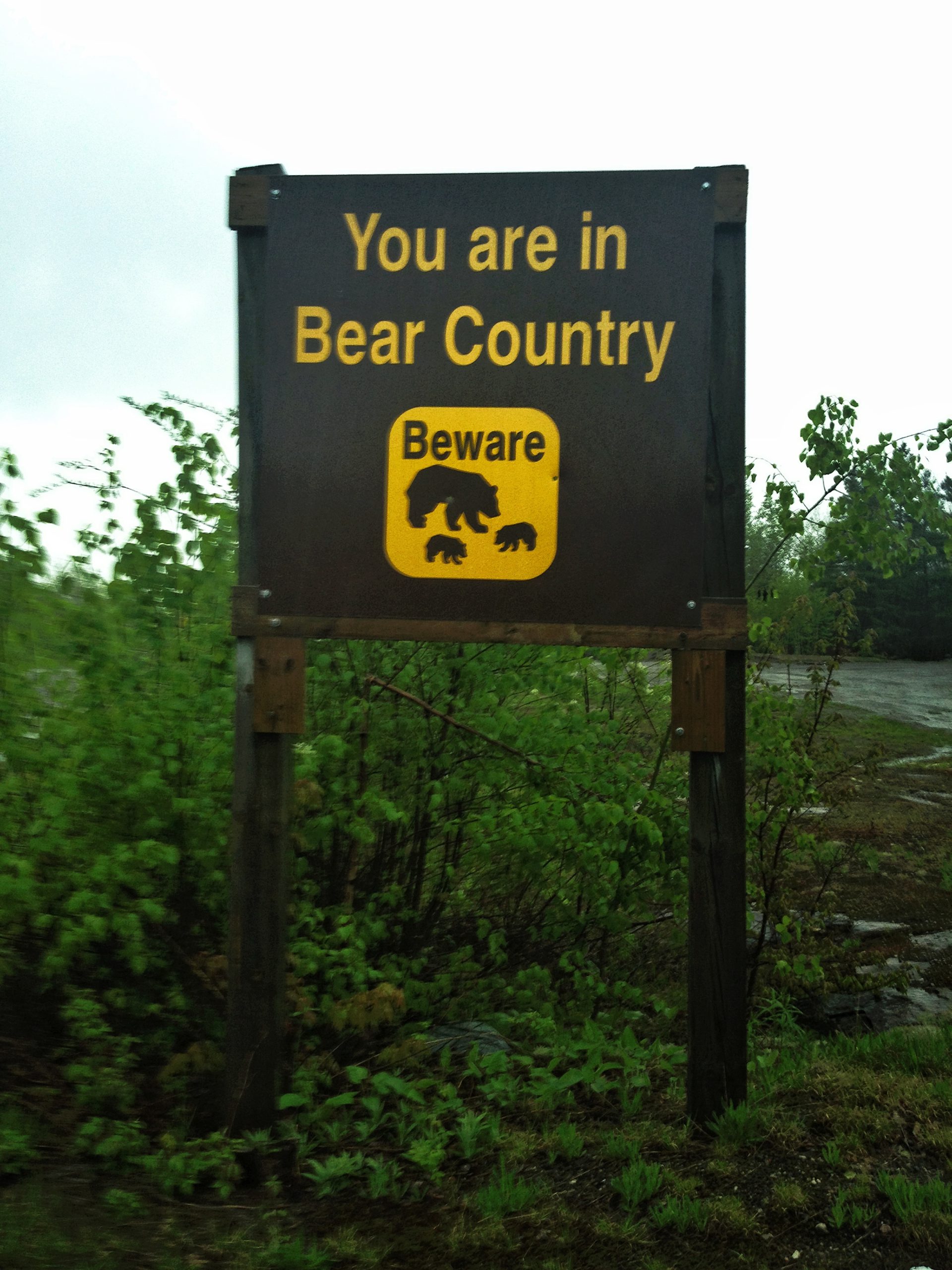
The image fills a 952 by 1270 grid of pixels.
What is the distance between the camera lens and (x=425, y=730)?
5.27 meters

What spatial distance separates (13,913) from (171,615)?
1.23m

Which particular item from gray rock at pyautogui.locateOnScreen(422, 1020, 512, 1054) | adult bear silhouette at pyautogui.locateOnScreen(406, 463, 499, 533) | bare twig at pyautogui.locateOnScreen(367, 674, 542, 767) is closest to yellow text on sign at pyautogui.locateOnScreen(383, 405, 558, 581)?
adult bear silhouette at pyautogui.locateOnScreen(406, 463, 499, 533)

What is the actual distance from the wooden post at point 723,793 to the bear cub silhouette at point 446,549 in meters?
0.84

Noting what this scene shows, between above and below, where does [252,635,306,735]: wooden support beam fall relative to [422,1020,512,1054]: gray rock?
above

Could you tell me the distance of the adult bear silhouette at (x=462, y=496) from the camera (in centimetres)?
381

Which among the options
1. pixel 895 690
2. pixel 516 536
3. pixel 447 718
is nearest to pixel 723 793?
pixel 516 536

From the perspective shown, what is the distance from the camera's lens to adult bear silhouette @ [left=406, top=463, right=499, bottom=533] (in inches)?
150

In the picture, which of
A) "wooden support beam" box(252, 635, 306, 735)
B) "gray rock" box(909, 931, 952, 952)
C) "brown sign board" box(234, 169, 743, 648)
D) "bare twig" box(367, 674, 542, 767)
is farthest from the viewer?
"gray rock" box(909, 931, 952, 952)

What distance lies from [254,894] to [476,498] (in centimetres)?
160

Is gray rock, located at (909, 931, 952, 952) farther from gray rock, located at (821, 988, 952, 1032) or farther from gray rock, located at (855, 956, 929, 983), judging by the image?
gray rock, located at (821, 988, 952, 1032)

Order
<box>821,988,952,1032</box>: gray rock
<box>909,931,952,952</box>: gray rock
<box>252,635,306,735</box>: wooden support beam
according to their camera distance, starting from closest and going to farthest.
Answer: <box>252,635,306,735</box>: wooden support beam, <box>821,988,952,1032</box>: gray rock, <box>909,931,952,952</box>: gray rock

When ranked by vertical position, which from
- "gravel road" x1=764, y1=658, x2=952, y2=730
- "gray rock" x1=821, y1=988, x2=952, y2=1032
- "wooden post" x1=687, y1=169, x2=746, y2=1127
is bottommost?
"gray rock" x1=821, y1=988, x2=952, y2=1032

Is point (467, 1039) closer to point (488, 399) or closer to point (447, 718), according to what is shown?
point (447, 718)

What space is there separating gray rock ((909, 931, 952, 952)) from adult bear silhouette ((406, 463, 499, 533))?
4.96m
